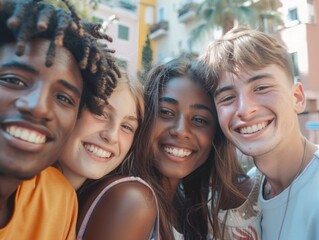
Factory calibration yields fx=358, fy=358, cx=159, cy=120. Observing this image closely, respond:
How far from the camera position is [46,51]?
4.98 ft

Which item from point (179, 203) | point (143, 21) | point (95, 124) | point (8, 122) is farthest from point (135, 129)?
point (143, 21)

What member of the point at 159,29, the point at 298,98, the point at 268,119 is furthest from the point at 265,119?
the point at 159,29

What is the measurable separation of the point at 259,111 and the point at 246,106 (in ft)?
0.31

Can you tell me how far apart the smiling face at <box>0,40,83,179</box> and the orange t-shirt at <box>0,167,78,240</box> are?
0.82 feet

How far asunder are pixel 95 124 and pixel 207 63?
0.96 m

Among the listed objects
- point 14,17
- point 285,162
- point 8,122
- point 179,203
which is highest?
point 14,17

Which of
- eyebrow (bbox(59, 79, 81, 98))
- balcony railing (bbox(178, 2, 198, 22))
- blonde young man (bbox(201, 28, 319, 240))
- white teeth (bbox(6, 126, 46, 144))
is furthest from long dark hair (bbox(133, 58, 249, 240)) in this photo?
balcony railing (bbox(178, 2, 198, 22))

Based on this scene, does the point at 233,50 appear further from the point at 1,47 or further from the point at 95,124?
the point at 1,47

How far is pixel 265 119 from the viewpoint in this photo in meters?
2.25

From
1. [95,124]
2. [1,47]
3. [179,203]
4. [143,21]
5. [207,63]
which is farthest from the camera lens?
[143,21]

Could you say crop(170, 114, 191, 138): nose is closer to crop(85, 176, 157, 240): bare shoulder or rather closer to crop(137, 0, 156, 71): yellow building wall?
crop(85, 176, 157, 240): bare shoulder

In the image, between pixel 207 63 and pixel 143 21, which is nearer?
pixel 207 63

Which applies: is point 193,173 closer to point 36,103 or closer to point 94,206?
point 94,206

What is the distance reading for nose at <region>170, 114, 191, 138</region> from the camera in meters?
2.47
